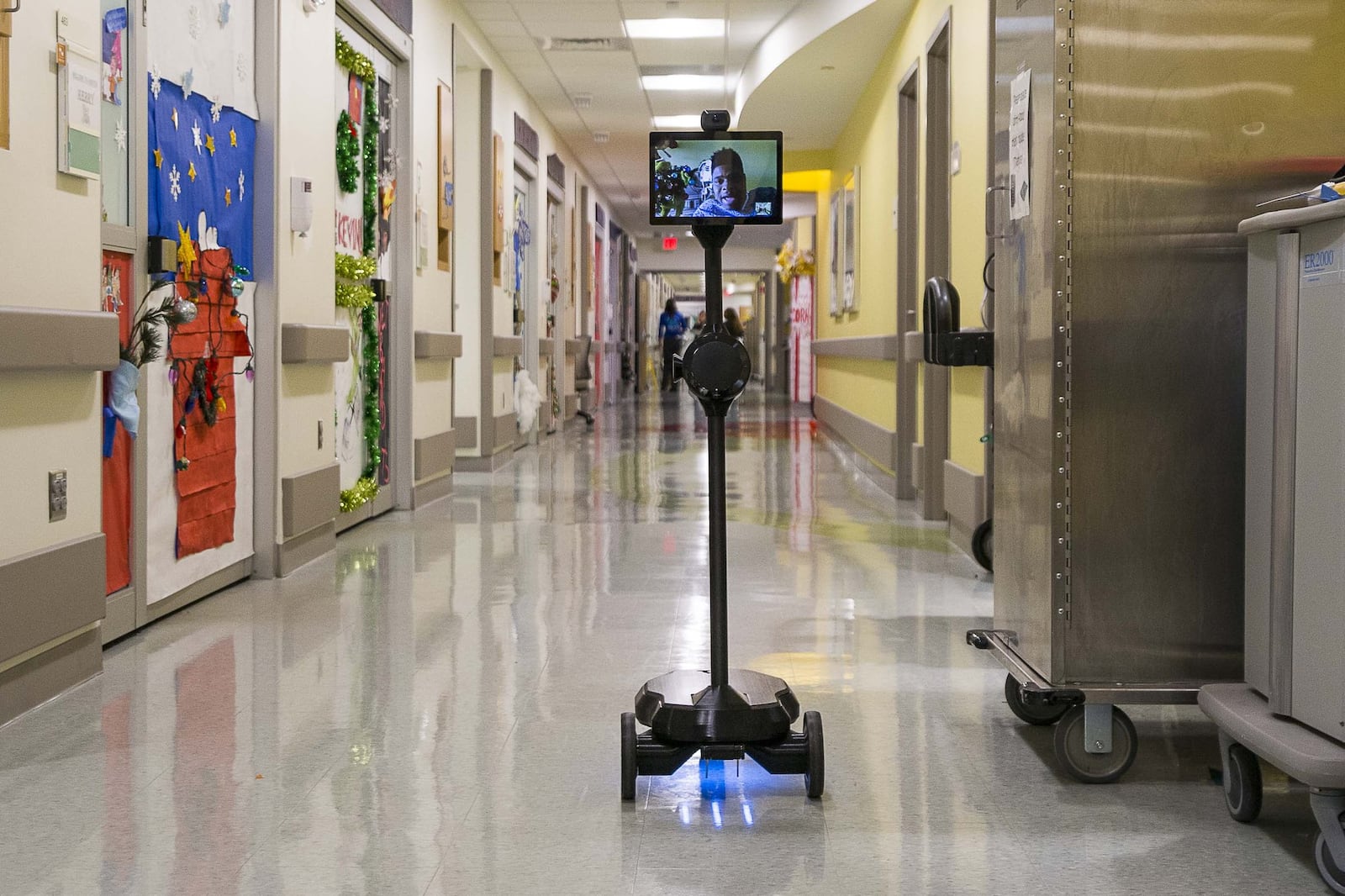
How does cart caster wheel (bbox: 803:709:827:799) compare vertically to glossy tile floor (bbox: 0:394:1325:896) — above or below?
above

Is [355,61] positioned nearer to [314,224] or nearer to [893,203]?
[314,224]

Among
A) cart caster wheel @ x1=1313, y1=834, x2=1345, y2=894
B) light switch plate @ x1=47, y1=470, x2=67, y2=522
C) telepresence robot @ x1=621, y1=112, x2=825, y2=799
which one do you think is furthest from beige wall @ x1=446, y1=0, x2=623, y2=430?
cart caster wheel @ x1=1313, y1=834, x2=1345, y2=894

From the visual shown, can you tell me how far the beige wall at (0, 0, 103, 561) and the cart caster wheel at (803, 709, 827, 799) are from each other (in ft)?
6.16

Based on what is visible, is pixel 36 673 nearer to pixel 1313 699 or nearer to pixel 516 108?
pixel 1313 699

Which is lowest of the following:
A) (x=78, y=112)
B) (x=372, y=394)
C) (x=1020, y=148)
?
(x=372, y=394)

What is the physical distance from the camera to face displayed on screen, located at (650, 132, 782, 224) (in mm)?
2625

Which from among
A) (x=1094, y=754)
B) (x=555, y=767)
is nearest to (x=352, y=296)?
(x=555, y=767)

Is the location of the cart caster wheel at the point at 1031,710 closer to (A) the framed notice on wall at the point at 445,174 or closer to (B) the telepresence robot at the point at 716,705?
(B) the telepresence robot at the point at 716,705

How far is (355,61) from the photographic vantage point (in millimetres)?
6312

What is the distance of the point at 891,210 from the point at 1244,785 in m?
6.67

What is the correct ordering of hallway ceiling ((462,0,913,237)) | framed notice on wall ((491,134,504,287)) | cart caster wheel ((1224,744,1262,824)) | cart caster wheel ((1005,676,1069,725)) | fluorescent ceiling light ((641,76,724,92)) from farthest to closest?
fluorescent ceiling light ((641,76,724,92)) → framed notice on wall ((491,134,504,287)) → hallway ceiling ((462,0,913,237)) → cart caster wheel ((1005,676,1069,725)) → cart caster wheel ((1224,744,1262,824))

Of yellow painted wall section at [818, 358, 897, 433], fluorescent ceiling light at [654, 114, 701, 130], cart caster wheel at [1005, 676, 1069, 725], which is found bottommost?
cart caster wheel at [1005, 676, 1069, 725]

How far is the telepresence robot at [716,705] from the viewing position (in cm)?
258

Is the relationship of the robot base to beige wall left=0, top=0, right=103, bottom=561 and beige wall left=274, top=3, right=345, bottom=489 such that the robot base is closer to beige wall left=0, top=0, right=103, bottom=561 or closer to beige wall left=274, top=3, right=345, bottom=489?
beige wall left=0, top=0, right=103, bottom=561
